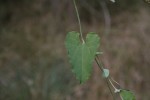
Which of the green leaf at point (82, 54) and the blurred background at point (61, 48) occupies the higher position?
the green leaf at point (82, 54)

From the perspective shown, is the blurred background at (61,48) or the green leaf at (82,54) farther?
the blurred background at (61,48)

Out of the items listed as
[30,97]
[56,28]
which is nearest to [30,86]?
[30,97]

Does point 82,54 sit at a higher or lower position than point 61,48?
higher

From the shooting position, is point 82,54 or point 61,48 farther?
point 61,48

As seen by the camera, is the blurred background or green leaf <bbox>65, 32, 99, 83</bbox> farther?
the blurred background
